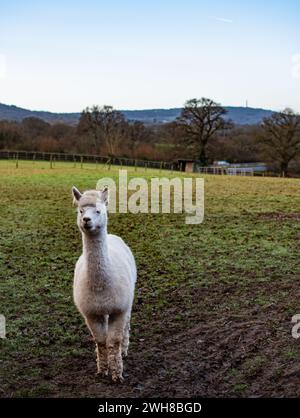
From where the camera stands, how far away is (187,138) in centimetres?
5388

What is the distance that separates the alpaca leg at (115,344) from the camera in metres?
4.84

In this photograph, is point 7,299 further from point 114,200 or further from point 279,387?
point 114,200

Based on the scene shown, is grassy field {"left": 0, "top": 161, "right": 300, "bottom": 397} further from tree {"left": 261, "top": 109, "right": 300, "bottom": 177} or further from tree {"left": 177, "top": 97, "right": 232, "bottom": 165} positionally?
tree {"left": 177, "top": 97, "right": 232, "bottom": 165}

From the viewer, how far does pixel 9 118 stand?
238ft

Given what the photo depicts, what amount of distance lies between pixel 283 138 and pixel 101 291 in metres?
44.9

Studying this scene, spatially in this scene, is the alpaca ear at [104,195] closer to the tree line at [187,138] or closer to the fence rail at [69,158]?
the tree line at [187,138]

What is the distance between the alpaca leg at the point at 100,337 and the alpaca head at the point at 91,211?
87cm

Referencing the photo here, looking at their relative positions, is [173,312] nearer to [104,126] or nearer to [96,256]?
[96,256]

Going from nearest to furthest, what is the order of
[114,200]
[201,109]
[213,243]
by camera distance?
[213,243] → [114,200] → [201,109]

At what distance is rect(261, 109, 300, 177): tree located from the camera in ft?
154

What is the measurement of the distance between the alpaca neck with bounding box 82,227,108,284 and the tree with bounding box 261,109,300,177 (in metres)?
43.0

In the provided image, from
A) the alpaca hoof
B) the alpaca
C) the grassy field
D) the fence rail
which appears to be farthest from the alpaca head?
the fence rail
